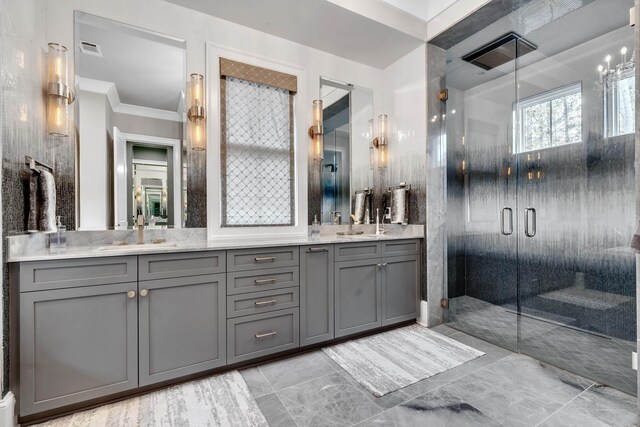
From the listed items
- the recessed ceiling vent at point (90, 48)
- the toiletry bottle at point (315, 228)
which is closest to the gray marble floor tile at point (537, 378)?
the toiletry bottle at point (315, 228)

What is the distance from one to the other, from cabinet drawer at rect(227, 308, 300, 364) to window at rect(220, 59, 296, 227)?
2.97 feet

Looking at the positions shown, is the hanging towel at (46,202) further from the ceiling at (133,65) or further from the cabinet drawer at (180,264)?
the ceiling at (133,65)

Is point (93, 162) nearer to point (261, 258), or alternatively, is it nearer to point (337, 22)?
point (261, 258)

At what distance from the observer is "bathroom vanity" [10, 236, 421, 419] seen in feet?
5.16

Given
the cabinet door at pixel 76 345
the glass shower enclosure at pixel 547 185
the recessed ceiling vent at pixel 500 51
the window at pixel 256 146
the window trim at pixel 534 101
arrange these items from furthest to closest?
the recessed ceiling vent at pixel 500 51, the window at pixel 256 146, the window trim at pixel 534 101, the glass shower enclosure at pixel 547 185, the cabinet door at pixel 76 345

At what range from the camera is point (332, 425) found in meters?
1.58

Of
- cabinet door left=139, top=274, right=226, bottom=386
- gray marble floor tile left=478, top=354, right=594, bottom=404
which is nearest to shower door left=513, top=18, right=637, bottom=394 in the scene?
gray marble floor tile left=478, top=354, right=594, bottom=404

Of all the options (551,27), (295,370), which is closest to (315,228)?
(295,370)

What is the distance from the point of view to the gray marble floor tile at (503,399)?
5.40 ft

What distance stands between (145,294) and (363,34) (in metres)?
2.96

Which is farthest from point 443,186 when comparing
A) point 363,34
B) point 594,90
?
point 363,34

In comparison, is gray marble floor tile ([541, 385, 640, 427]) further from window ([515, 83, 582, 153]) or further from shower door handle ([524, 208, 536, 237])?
window ([515, 83, 582, 153])

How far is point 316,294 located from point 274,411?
0.91 metres

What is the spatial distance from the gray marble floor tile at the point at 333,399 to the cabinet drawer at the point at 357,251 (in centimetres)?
95
